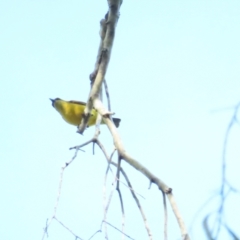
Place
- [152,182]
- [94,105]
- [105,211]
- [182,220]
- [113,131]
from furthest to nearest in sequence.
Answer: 1. [94,105]
2. [113,131]
3. [105,211]
4. [152,182]
5. [182,220]

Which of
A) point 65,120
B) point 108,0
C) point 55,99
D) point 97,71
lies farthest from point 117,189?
point 55,99

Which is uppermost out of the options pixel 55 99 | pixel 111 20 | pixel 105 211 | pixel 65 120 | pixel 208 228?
pixel 55 99

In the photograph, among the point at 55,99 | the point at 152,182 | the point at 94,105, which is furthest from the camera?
the point at 55,99

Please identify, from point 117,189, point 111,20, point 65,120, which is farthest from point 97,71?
point 65,120

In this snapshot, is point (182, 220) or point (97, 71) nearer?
point (182, 220)

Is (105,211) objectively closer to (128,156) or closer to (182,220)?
(128,156)

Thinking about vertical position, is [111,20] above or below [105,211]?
above

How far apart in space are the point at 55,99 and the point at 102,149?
407cm

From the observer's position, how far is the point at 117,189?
99.0 inches

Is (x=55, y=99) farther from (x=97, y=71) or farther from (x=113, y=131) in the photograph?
(x=113, y=131)

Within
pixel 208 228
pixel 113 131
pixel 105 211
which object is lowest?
pixel 208 228

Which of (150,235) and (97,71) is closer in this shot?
(150,235)

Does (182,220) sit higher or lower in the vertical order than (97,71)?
lower

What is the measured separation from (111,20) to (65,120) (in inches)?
117
